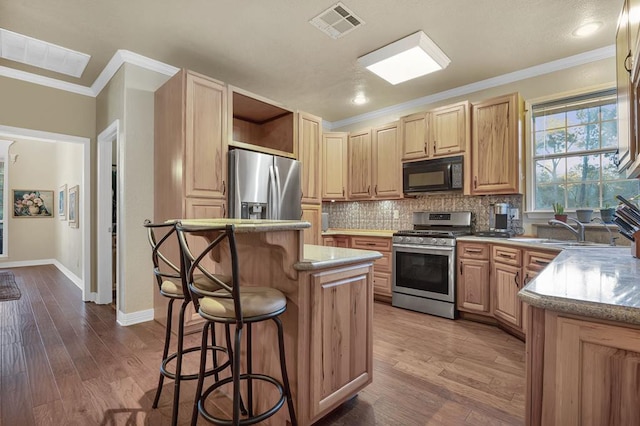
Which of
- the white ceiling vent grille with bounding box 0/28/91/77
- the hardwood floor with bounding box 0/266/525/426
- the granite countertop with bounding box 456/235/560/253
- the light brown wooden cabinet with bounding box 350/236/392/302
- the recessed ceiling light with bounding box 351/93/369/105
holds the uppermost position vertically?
the recessed ceiling light with bounding box 351/93/369/105

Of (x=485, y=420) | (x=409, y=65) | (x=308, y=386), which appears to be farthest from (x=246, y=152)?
(x=485, y=420)

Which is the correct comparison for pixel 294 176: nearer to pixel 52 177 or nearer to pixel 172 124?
pixel 172 124

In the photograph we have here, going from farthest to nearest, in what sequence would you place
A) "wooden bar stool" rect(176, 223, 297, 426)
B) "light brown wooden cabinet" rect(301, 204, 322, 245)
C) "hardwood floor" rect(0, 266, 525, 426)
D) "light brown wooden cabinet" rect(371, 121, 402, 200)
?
"light brown wooden cabinet" rect(371, 121, 402, 200), "light brown wooden cabinet" rect(301, 204, 322, 245), "hardwood floor" rect(0, 266, 525, 426), "wooden bar stool" rect(176, 223, 297, 426)

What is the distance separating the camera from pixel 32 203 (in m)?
7.16

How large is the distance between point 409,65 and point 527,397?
10.4 ft

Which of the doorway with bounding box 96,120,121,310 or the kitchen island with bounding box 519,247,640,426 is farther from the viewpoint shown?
the doorway with bounding box 96,120,121,310

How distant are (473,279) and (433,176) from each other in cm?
133

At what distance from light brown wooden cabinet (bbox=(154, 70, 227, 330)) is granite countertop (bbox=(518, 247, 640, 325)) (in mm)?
2757

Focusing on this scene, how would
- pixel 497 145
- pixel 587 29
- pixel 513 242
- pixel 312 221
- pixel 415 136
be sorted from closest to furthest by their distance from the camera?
1. pixel 587 29
2. pixel 513 242
3. pixel 497 145
4. pixel 415 136
5. pixel 312 221

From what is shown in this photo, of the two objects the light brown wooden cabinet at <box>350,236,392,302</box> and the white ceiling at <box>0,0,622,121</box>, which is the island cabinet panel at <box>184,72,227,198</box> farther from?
the light brown wooden cabinet at <box>350,236,392,302</box>

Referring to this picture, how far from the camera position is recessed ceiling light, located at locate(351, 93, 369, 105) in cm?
441

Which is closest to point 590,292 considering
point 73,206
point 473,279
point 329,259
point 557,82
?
point 329,259

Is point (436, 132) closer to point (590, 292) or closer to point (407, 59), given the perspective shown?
point (407, 59)

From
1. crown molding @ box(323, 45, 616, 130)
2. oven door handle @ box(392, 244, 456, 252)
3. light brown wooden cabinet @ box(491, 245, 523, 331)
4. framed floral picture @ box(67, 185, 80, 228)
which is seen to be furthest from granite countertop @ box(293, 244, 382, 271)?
framed floral picture @ box(67, 185, 80, 228)
